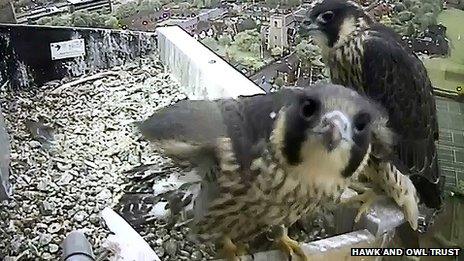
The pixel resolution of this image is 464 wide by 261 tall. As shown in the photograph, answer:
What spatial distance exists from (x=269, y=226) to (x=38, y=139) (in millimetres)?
1284

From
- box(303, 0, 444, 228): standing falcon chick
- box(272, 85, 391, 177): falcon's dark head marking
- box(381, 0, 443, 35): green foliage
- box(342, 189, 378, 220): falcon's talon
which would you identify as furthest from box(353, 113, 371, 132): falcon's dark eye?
box(381, 0, 443, 35): green foliage

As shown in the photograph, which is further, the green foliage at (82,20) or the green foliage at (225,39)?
the green foliage at (82,20)

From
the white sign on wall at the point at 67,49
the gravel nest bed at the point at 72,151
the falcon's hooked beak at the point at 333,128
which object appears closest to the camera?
the falcon's hooked beak at the point at 333,128

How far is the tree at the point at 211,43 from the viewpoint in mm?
2332

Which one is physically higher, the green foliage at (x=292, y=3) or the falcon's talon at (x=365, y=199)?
the green foliage at (x=292, y=3)

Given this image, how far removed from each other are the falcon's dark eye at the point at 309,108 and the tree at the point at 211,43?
3.95 feet

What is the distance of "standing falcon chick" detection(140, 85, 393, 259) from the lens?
1154 millimetres

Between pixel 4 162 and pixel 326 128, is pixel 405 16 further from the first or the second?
pixel 4 162

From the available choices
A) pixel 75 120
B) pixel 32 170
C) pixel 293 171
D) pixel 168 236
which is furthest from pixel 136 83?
pixel 293 171

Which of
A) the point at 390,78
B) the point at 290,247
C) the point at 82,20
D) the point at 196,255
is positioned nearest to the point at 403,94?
the point at 390,78

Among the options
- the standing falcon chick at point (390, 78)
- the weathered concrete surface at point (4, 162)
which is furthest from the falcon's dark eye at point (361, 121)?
the weathered concrete surface at point (4, 162)

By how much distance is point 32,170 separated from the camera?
2.26m

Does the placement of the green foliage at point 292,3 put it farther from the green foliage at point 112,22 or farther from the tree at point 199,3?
the green foliage at point 112,22

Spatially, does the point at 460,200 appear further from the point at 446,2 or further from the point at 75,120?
the point at 75,120
